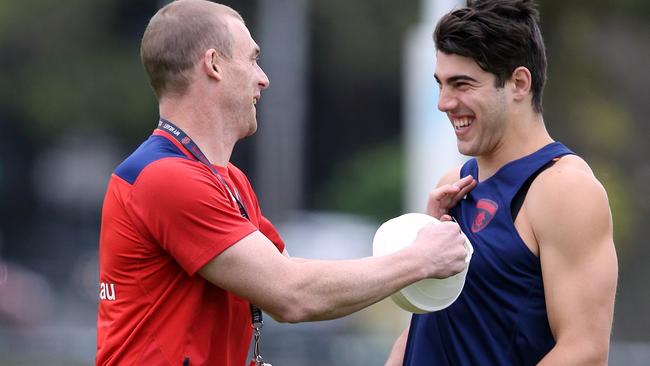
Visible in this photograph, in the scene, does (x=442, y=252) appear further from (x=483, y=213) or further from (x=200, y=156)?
(x=200, y=156)

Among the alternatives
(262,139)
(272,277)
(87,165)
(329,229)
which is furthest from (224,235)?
(87,165)

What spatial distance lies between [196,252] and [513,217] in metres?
1.25

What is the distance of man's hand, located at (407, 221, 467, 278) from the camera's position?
452 centimetres

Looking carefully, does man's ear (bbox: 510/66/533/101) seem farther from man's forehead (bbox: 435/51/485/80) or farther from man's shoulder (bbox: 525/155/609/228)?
man's shoulder (bbox: 525/155/609/228)

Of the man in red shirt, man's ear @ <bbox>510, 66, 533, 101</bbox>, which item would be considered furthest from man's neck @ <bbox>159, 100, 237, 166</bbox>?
man's ear @ <bbox>510, 66, 533, 101</bbox>

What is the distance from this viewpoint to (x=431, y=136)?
10297mm

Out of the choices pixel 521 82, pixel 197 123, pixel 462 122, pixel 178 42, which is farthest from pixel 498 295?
pixel 178 42

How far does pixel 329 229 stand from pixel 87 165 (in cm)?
1263

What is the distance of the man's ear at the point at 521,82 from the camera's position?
15.7 ft

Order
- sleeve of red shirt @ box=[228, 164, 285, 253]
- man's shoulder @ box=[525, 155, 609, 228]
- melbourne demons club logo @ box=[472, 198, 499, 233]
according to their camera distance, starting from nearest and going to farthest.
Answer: man's shoulder @ box=[525, 155, 609, 228] < melbourne demons club logo @ box=[472, 198, 499, 233] < sleeve of red shirt @ box=[228, 164, 285, 253]

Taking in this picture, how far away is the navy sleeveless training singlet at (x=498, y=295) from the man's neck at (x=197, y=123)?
3.59 ft

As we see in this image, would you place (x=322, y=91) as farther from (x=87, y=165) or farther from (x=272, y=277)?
(x=272, y=277)

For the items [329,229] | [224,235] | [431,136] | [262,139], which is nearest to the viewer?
[224,235]

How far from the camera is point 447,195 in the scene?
499cm
